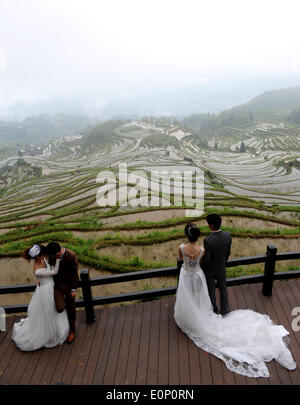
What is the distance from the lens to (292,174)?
130ft

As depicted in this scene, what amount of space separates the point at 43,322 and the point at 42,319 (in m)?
0.05

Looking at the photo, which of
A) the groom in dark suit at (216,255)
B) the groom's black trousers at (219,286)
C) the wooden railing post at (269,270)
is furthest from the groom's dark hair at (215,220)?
the wooden railing post at (269,270)

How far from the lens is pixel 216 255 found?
12.8 feet

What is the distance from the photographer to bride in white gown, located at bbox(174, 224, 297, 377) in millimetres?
3490

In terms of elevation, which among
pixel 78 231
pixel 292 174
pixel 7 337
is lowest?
pixel 292 174

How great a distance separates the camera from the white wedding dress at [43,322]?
12.1 feet

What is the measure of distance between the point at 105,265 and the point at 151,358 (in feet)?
14.9

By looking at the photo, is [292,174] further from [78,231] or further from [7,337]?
[7,337]

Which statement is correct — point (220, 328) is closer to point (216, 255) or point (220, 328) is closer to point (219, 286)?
point (219, 286)

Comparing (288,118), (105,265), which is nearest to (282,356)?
(105,265)

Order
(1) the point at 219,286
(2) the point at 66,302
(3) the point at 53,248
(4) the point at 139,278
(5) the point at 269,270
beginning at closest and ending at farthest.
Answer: (3) the point at 53,248
(2) the point at 66,302
(1) the point at 219,286
(4) the point at 139,278
(5) the point at 269,270

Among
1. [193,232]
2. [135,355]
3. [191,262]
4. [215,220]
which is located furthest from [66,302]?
[215,220]

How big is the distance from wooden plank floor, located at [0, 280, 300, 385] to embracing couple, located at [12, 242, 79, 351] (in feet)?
0.55
